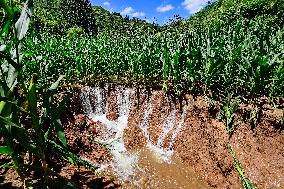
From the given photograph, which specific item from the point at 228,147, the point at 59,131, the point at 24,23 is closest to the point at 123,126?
the point at 228,147

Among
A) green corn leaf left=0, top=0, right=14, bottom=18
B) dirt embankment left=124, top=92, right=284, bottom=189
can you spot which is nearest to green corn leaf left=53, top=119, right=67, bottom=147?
green corn leaf left=0, top=0, right=14, bottom=18

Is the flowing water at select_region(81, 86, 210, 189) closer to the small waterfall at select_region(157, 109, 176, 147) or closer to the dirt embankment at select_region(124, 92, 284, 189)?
the small waterfall at select_region(157, 109, 176, 147)

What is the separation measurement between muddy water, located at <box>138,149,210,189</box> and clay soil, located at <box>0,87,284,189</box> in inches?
4.1

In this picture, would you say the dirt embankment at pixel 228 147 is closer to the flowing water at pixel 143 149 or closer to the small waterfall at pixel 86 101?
the flowing water at pixel 143 149

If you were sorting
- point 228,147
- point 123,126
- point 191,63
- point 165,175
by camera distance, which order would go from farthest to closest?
point 123,126 → point 191,63 → point 165,175 → point 228,147

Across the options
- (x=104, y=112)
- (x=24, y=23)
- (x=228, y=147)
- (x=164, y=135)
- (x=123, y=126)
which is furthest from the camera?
(x=104, y=112)

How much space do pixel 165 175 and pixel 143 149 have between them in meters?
0.72

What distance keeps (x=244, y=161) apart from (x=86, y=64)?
3.24 m

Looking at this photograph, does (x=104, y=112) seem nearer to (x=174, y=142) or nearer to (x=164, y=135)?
(x=164, y=135)

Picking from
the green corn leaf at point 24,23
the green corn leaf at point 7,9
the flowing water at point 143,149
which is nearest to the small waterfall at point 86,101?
the flowing water at point 143,149

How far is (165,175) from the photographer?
4.73m

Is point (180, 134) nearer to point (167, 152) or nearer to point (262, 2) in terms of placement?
point (167, 152)

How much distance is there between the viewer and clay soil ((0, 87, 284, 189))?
4.40m

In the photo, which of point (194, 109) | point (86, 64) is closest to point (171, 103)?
point (194, 109)
